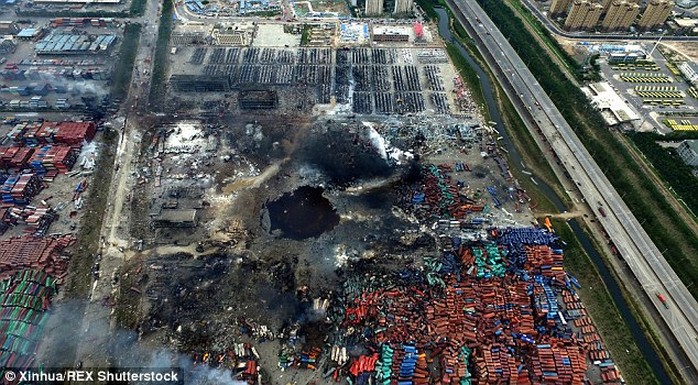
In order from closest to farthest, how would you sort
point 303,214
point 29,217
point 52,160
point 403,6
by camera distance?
point 29,217
point 303,214
point 52,160
point 403,6

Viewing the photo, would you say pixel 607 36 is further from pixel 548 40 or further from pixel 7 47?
pixel 7 47

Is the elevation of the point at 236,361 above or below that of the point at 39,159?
below

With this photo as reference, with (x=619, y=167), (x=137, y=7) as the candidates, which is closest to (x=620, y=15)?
(x=619, y=167)

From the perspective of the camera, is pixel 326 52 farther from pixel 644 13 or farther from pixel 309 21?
pixel 644 13

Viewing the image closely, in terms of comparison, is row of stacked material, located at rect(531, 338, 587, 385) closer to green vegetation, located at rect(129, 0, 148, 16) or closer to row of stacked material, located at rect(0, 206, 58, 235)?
row of stacked material, located at rect(0, 206, 58, 235)

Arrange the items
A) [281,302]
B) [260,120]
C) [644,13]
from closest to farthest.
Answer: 1. [281,302]
2. [260,120]
3. [644,13]

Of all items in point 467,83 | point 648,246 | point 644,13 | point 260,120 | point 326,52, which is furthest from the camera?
point 644,13

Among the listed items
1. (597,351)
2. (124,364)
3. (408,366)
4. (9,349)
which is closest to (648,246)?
(597,351)
